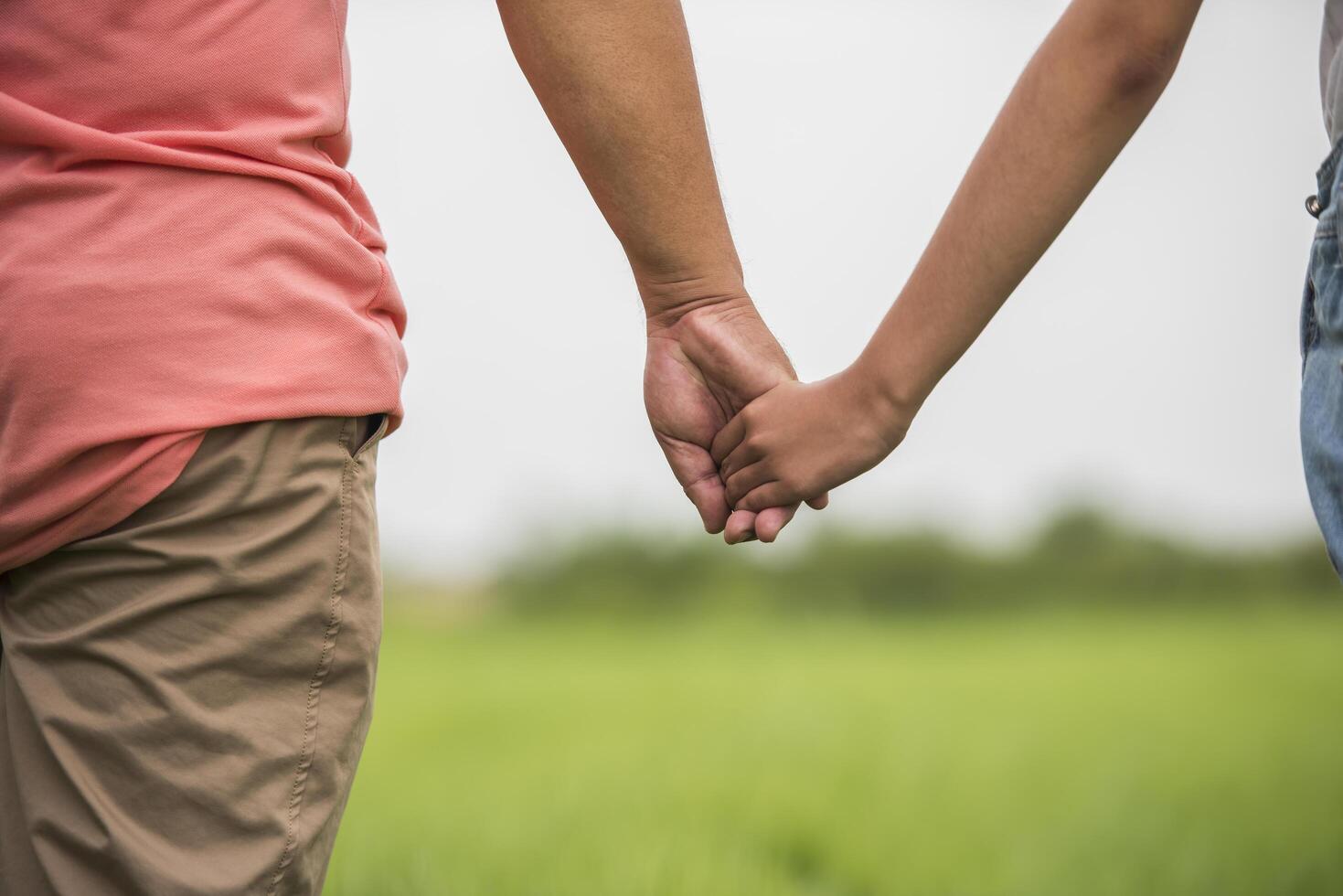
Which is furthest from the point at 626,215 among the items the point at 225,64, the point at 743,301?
the point at 225,64

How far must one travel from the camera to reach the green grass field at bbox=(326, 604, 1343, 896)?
2398 millimetres

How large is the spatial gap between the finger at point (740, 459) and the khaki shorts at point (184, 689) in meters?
0.68

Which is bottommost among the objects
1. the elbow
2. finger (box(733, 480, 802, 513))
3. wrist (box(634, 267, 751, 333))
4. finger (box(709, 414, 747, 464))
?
finger (box(733, 480, 802, 513))

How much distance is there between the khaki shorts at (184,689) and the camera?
2.74 feet

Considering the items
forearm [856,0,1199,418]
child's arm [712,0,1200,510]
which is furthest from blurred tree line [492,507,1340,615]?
forearm [856,0,1199,418]

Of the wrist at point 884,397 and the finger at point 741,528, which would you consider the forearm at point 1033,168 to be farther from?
the finger at point 741,528

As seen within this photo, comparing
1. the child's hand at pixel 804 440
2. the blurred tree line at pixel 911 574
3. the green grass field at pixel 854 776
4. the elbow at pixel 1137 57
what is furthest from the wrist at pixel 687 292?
the blurred tree line at pixel 911 574

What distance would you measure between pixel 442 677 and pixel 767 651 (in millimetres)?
1702

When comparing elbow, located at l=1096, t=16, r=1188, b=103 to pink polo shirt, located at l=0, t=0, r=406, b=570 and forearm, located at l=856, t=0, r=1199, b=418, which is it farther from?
pink polo shirt, located at l=0, t=0, r=406, b=570

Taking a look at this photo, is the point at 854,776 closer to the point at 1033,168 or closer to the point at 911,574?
the point at 1033,168

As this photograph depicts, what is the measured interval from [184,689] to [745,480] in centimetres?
80

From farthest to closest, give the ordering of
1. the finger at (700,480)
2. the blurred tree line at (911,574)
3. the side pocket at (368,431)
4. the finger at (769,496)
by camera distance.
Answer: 1. the blurred tree line at (911,574)
2. the finger at (700,480)
3. the finger at (769,496)
4. the side pocket at (368,431)

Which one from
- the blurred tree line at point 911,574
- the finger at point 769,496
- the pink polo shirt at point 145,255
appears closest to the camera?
the pink polo shirt at point 145,255

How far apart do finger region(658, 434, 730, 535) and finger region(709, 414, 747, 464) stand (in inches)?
0.7
